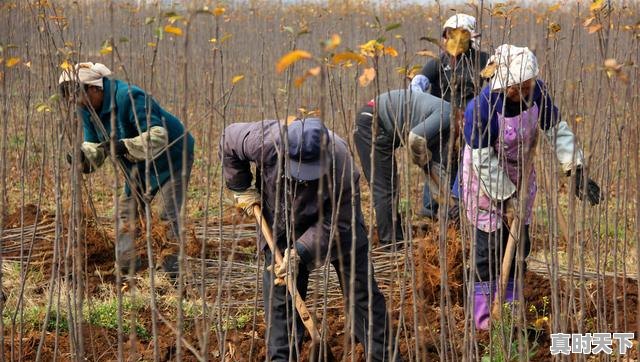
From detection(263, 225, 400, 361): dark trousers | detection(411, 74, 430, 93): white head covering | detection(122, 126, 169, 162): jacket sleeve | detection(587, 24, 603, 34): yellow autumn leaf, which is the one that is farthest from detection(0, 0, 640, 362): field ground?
detection(411, 74, 430, 93): white head covering

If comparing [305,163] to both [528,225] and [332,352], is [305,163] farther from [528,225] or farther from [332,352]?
[528,225]

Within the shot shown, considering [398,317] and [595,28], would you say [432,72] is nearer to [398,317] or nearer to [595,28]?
[398,317]

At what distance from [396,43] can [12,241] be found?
6.12 m

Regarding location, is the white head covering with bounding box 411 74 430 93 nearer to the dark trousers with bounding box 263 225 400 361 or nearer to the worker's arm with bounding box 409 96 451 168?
the worker's arm with bounding box 409 96 451 168

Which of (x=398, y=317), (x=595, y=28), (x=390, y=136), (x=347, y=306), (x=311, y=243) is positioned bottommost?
(x=398, y=317)

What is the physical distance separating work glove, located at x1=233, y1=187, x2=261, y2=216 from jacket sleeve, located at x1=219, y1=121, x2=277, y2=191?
0.02 meters

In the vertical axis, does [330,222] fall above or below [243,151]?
below

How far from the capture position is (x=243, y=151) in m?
2.68

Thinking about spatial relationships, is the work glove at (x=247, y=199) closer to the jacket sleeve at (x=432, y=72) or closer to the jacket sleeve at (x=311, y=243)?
the jacket sleeve at (x=311, y=243)

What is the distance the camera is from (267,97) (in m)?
7.96

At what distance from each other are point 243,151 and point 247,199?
0.22 metres

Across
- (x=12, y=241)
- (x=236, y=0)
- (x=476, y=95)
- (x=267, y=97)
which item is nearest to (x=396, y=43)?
(x=267, y=97)

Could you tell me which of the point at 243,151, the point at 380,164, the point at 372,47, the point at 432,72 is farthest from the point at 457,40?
the point at 432,72

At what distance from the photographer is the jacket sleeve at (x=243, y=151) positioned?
2555 millimetres
